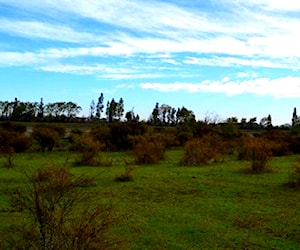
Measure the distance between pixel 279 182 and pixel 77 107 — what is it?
265ft

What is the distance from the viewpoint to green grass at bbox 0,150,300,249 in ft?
39.5

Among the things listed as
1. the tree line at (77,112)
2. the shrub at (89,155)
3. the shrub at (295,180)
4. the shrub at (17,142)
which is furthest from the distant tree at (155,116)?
the shrub at (295,180)

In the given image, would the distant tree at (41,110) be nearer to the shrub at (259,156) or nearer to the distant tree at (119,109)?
the distant tree at (119,109)

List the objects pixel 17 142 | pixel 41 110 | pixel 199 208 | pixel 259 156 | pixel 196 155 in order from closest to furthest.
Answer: pixel 199 208 < pixel 259 156 < pixel 196 155 < pixel 17 142 < pixel 41 110

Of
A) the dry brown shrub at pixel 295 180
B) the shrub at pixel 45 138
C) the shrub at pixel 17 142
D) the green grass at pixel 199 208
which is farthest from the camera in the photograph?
the shrub at pixel 45 138

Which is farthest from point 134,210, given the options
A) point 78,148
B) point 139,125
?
point 139,125

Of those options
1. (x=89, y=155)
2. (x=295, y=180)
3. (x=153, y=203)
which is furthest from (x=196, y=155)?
(x=153, y=203)

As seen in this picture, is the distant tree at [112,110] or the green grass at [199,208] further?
the distant tree at [112,110]

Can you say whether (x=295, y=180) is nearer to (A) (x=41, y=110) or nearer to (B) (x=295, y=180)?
(B) (x=295, y=180)

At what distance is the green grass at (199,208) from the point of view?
39.5ft

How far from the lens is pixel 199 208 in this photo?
1572 centimetres

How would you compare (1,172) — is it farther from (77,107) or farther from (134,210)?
(77,107)

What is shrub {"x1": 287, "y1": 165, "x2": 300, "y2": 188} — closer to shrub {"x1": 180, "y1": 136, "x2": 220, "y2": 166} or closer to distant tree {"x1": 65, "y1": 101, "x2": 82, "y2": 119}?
shrub {"x1": 180, "y1": 136, "x2": 220, "y2": 166}

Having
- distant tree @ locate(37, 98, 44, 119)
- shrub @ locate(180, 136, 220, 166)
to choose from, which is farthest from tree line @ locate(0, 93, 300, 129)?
shrub @ locate(180, 136, 220, 166)
